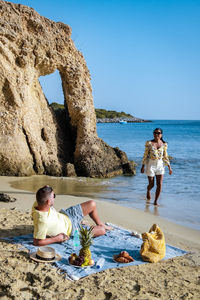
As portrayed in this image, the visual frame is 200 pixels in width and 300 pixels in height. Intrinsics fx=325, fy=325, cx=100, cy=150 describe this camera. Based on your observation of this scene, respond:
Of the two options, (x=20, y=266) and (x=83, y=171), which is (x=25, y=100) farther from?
(x=20, y=266)

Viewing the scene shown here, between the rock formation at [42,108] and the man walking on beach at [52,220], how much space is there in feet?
21.4

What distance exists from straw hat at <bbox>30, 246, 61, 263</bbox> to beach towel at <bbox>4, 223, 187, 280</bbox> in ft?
0.29

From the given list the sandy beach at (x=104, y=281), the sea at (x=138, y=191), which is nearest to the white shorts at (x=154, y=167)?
the sea at (x=138, y=191)

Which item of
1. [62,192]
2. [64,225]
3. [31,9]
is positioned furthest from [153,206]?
[31,9]

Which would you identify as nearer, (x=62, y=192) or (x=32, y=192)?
(x=32, y=192)

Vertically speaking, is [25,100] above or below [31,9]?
below

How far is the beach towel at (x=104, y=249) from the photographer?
432 cm

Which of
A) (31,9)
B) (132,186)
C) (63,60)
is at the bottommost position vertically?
(132,186)

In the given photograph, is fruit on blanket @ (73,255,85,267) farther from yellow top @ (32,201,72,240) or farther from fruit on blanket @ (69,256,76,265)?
yellow top @ (32,201,72,240)

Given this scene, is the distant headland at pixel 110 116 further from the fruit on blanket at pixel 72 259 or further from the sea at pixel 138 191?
the fruit on blanket at pixel 72 259

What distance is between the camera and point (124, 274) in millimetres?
4262

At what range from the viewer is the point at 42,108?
1370 cm

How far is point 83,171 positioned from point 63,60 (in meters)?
4.78

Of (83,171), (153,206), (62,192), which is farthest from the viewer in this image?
(83,171)
